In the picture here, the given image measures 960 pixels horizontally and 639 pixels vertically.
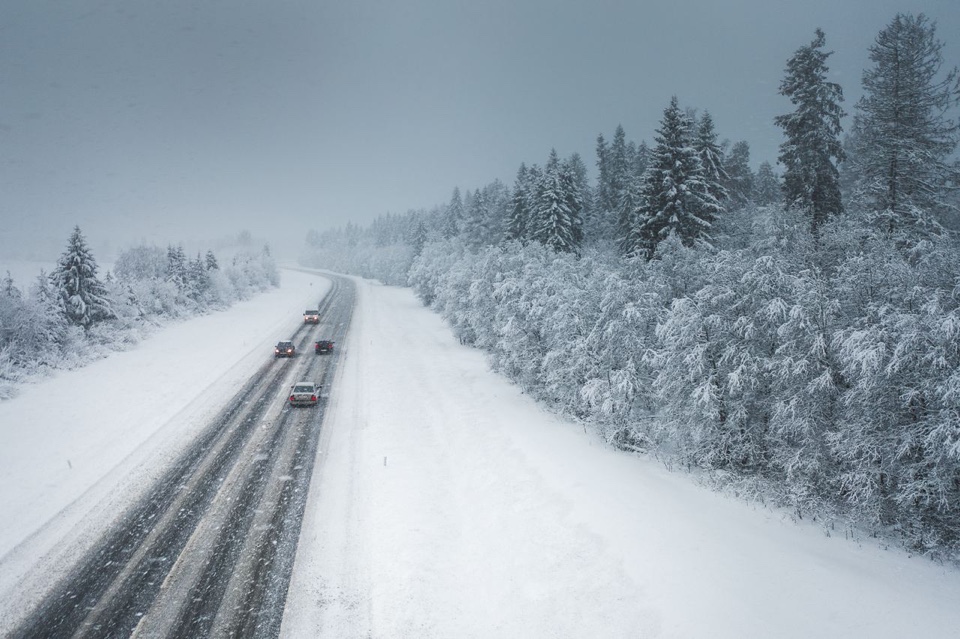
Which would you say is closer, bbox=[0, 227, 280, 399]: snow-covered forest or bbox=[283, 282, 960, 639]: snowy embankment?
bbox=[283, 282, 960, 639]: snowy embankment

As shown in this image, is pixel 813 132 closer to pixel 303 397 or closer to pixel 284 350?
pixel 303 397

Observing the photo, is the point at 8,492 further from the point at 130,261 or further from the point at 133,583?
the point at 130,261

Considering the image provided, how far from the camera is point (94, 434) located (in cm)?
1570

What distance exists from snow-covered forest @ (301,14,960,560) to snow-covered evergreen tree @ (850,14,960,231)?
71mm

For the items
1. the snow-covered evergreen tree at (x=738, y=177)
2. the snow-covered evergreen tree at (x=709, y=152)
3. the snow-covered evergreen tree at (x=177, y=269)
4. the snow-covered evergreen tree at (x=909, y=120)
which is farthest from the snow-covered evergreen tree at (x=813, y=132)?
Result: the snow-covered evergreen tree at (x=177, y=269)

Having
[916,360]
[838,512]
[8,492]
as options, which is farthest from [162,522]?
[916,360]

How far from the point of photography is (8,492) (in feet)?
39.1

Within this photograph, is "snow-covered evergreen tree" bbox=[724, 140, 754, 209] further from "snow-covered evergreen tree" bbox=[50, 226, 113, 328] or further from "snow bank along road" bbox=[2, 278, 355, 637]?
"snow-covered evergreen tree" bbox=[50, 226, 113, 328]

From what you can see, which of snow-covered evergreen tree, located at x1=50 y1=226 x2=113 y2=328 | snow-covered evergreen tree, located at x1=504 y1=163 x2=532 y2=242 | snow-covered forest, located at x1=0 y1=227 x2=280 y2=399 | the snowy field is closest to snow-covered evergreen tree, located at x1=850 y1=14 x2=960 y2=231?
the snowy field

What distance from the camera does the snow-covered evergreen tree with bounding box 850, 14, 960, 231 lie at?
17562mm

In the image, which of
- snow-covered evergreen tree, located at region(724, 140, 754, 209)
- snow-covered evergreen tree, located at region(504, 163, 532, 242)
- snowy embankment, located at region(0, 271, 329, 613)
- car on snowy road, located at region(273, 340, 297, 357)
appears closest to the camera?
snowy embankment, located at region(0, 271, 329, 613)

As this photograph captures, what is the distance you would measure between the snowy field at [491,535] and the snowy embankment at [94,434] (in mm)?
65

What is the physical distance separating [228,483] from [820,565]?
50.4 ft

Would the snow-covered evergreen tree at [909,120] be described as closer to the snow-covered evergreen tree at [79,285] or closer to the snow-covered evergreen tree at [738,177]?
the snow-covered evergreen tree at [738,177]
